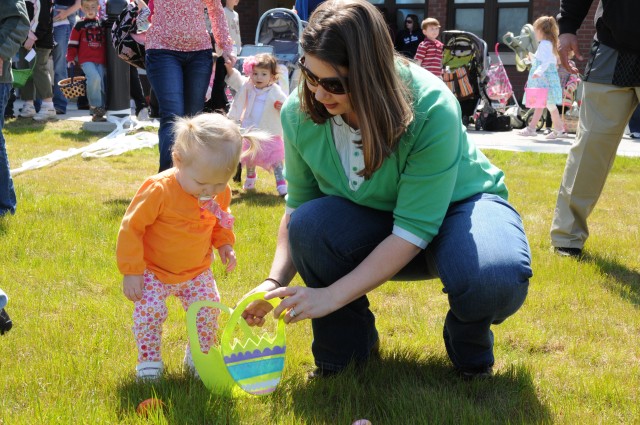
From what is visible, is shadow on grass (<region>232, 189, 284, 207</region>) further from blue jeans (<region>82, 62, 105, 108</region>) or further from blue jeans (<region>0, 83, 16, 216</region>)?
blue jeans (<region>82, 62, 105, 108</region>)

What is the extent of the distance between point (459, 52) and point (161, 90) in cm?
688

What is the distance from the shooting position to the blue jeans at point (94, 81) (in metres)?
10.3

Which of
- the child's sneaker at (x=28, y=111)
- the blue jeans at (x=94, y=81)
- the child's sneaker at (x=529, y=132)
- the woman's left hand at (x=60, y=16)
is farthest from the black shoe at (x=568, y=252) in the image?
the woman's left hand at (x=60, y=16)

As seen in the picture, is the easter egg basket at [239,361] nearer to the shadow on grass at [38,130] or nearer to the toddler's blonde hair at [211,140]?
the toddler's blonde hair at [211,140]

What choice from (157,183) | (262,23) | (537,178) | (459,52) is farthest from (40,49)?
(157,183)

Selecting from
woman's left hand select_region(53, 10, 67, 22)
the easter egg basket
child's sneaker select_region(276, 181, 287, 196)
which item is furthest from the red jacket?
the easter egg basket

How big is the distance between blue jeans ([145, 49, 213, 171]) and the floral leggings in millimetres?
2532

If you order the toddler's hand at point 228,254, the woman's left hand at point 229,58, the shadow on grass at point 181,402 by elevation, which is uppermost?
the woman's left hand at point 229,58

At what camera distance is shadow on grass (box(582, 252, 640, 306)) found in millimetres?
3771

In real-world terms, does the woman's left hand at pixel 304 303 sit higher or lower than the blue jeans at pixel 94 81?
higher

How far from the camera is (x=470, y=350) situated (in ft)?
8.86

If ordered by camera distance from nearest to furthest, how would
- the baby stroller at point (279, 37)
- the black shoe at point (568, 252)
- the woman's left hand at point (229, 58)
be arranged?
the black shoe at point (568, 252), the woman's left hand at point (229, 58), the baby stroller at point (279, 37)

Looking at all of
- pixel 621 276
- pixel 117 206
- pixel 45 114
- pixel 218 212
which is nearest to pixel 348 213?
pixel 218 212

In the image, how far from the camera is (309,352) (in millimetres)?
3014
